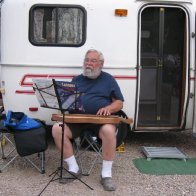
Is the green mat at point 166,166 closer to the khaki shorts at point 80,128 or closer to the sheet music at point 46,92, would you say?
the khaki shorts at point 80,128

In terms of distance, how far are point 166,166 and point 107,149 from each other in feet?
3.78

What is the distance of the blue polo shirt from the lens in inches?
206

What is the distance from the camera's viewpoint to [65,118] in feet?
15.5

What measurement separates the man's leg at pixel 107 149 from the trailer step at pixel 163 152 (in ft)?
3.78

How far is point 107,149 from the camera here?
4.69m

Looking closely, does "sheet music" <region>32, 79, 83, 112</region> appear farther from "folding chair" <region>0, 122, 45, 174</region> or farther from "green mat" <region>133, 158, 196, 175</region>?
"green mat" <region>133, 158, 196, 175</region>

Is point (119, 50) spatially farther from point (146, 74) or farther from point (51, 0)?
point (51, 0)

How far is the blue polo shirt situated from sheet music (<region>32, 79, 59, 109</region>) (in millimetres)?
577

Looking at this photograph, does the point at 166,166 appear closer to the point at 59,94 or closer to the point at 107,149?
the point at 107,149

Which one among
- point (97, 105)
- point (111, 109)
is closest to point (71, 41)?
point (97, 105)

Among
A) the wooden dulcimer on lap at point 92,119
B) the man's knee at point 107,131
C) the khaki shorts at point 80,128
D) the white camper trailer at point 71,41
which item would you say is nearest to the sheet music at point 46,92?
the wooden dulcimer on lap at point 92,119

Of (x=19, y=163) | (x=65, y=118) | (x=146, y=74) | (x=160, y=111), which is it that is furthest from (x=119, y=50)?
(x=19, y=163)

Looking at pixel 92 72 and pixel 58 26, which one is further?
pixel 58 26

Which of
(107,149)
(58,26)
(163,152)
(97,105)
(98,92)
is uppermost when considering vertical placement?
(58,26)
